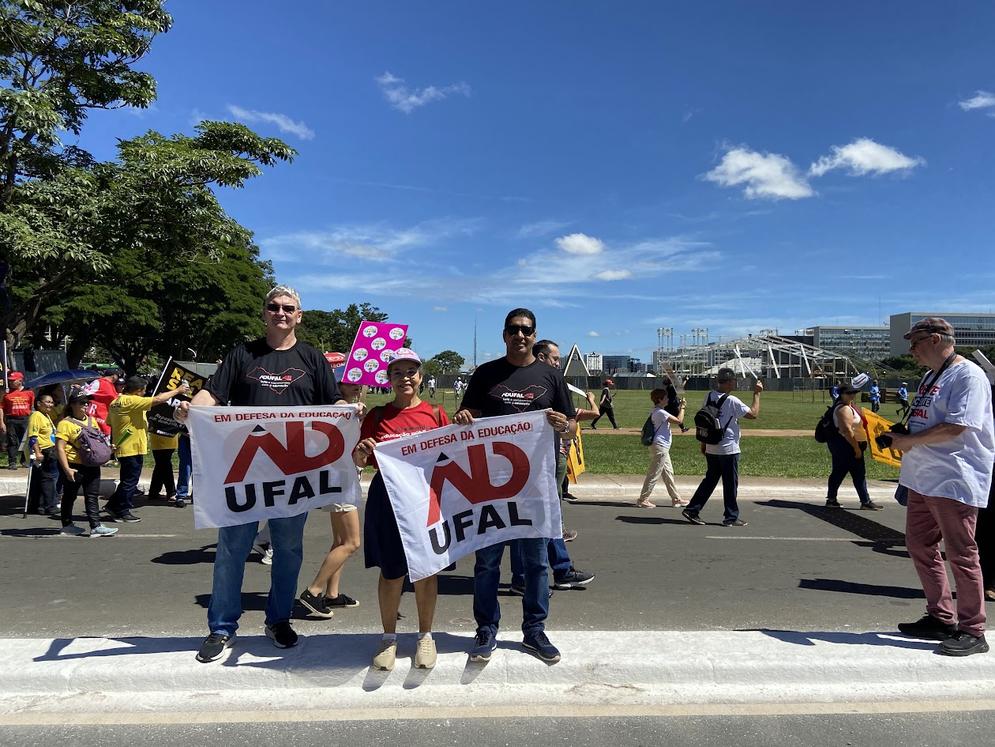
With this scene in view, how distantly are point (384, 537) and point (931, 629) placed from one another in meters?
3.21

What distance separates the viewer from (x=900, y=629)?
13.2 feet

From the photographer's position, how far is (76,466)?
23.6 feet

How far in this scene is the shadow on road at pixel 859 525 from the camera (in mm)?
7341

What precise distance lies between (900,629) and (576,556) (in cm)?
316

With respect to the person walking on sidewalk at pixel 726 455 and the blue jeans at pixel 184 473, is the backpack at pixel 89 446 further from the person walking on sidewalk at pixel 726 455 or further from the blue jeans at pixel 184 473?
the person walking on sidewalk at pixel 726 455

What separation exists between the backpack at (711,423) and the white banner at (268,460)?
210 inches

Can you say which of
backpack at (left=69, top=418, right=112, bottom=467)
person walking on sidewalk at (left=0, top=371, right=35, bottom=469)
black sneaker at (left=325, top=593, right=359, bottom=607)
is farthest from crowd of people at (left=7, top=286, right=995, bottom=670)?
person walking on sidewalk at (left=0, top=371, right=35, bottom=469)

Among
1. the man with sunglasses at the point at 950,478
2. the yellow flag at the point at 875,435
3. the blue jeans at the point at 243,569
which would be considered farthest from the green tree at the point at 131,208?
the man with sunglasses at the point at 950,478

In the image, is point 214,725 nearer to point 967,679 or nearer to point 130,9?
point 967,679

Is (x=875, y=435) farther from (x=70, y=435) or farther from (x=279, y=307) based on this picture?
(x=70, y=435)

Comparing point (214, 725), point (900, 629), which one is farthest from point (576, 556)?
point (214, 725)

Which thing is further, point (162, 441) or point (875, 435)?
point (875, 435)

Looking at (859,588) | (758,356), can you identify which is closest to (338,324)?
(859,588)

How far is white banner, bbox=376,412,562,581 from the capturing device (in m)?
3.54
